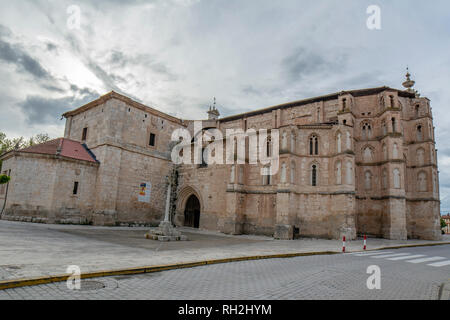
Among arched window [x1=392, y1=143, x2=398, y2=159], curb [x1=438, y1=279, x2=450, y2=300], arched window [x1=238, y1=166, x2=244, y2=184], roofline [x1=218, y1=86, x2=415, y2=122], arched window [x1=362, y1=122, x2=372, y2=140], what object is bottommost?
curb [x1=438, y1=279, x2=450, y2=300]

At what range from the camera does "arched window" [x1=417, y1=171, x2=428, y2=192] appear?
24891mm

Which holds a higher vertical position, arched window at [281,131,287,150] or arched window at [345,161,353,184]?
arched window at [281,131,287,150]

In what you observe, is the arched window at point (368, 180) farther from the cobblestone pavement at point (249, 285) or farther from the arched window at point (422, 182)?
the cobblestone pavement at point (249, 285)

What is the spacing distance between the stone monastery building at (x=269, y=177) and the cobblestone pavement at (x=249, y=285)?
12.8m

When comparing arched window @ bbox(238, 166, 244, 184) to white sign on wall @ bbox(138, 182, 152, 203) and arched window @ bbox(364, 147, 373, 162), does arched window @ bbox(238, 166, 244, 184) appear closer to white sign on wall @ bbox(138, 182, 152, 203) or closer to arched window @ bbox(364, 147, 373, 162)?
white sign on wall @ bbox(138, 182, 152, 203)

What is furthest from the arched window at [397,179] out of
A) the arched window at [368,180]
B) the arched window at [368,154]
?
the arched window at [368,154]

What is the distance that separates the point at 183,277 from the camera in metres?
6.32

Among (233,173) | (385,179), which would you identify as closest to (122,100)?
(233,173)

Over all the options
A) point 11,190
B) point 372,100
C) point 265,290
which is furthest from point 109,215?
point 372,100

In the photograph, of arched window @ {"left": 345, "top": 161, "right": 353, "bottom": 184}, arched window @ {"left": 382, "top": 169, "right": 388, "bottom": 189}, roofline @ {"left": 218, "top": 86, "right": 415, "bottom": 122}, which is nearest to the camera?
arched window @ {"left": 345, "top": 161, "right": 353, "bottom": 184}

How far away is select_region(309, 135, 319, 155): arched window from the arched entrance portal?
1277 centimetres

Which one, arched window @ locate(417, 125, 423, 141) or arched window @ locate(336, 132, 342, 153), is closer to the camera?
arched window @ locate(336, 132, 342, 153)

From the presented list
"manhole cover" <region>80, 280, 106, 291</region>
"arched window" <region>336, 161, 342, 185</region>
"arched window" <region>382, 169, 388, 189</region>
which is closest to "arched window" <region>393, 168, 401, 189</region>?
"arched window" <region>382, 169, 388, 189</region>
